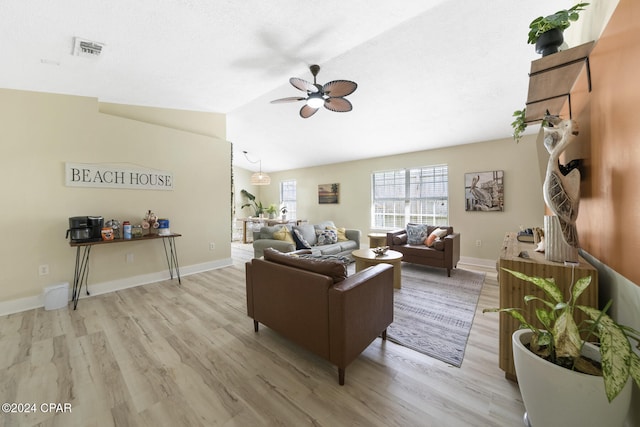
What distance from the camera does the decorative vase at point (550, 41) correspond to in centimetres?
147

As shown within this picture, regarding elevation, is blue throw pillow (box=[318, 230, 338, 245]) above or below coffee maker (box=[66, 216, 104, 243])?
below

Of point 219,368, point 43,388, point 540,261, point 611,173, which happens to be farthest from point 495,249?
point 43,388

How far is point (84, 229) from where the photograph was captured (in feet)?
10.0

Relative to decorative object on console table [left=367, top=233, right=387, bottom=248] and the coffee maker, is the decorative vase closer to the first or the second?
decorative object on console table [left=367, top=233, right=387, bottom=248]

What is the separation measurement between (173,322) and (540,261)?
3.28 meters

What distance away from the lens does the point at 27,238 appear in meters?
2.93

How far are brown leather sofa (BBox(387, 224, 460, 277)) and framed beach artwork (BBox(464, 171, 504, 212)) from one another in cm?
90

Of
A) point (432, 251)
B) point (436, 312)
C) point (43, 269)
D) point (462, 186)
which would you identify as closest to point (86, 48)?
point (43, 269)

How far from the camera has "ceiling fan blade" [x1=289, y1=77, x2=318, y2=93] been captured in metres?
2.38

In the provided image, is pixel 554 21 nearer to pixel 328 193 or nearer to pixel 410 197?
pixel 410 197

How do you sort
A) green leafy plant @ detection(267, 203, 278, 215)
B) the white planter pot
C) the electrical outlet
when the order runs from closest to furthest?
the white planter pot < the electrical outlet < green leafy plant @ detection(267, 203, 278, 215)

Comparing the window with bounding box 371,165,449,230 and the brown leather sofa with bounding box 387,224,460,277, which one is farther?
the window with bounding box 371,165,449,230

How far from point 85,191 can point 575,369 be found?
499cm

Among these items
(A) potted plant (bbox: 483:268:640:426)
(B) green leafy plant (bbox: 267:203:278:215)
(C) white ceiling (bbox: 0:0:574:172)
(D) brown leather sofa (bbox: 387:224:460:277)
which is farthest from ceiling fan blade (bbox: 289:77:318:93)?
(B) green leafy plant (bbox: 267:203:278:215)
